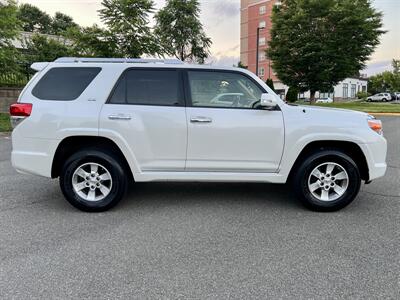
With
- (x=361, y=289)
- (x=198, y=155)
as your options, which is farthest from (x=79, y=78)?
(x=361, y=289)

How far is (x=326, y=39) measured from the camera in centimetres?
2783

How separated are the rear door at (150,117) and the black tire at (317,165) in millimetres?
1534

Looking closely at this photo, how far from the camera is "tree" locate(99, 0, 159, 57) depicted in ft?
55.5

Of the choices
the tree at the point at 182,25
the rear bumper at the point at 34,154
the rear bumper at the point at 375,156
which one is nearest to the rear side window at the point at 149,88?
the rear bumper at the point at 34,154

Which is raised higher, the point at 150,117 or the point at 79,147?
the point at 150,117

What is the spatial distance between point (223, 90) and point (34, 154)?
8.34ft

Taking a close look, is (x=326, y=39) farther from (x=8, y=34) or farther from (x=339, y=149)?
(x=339, y=149)

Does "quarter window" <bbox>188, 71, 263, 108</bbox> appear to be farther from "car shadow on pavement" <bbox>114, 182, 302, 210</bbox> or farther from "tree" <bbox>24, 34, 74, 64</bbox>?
"tree" <bbox>24, 34, 74, 64</bbox>

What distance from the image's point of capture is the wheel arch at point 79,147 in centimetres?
449

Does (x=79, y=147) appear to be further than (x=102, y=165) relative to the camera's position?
Yes

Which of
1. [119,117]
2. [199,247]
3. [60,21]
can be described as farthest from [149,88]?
[60,21]

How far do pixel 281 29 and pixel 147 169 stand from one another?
28632 mm

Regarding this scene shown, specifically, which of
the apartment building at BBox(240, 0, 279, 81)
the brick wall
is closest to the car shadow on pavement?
the brick wall

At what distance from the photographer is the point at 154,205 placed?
15.8ft
